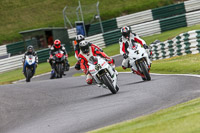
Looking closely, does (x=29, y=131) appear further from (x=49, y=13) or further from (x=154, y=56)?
(x=49, y=13)

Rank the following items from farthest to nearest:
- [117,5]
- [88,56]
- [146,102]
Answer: [117,5] < [88,56] < [146,102]

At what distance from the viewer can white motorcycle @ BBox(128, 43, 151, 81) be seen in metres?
13.7

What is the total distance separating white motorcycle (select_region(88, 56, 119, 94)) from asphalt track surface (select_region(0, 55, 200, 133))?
0.34 meters

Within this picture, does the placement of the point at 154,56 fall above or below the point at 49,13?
below

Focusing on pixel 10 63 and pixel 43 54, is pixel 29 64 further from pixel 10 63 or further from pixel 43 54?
pixel 43 54

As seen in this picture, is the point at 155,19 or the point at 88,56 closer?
the point at 88,56

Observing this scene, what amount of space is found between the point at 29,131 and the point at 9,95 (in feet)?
18.8

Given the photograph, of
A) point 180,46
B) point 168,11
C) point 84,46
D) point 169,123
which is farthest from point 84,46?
point 168,11

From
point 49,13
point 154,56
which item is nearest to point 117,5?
point 49,13

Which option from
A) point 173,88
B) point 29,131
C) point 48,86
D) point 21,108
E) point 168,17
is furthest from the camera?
point 168,17

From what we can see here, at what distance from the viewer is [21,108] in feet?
40.0

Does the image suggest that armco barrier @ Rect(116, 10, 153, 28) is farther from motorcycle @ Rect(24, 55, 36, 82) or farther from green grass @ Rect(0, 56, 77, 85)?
motorcycle @ Rect(24, 55, 36, 82)

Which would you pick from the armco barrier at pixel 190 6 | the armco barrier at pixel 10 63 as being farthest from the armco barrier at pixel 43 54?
the armco barrier at pixel 190 6

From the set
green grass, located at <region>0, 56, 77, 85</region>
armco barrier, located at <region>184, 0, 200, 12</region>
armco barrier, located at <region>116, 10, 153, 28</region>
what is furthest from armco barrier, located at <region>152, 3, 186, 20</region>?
green grass, located at <region>0, 56, 77, 85</region>
